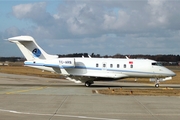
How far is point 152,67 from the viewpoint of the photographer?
109 feet

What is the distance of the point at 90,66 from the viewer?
33125 millimetres

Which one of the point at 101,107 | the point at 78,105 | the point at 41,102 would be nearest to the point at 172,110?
the point at 101,107

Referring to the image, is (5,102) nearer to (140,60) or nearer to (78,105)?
(78,105)

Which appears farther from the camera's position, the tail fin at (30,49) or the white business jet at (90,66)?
the tail fin at (30,49)

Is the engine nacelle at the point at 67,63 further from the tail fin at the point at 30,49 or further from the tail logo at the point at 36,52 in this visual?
the tail logo at the point at 36,52

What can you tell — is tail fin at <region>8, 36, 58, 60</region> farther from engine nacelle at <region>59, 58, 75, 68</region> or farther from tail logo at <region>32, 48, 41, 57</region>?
engine nacelle at <region>59, 58, 75, 68</region>

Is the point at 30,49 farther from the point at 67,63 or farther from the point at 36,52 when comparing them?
the point at 67,63

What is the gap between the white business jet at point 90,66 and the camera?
3284cm

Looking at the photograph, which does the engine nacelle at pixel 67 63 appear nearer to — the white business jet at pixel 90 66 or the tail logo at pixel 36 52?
the white business jet at pixel 90 66

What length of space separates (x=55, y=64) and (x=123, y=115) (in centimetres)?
2009

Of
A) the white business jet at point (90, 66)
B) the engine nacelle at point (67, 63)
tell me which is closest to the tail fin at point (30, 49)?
the white business jet at point (90, 66)

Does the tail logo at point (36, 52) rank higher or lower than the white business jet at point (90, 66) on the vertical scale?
higher

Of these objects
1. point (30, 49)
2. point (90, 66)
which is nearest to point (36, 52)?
point (30, 49)

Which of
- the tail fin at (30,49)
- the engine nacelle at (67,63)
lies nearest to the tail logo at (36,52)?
the tail fin at (30,49)
